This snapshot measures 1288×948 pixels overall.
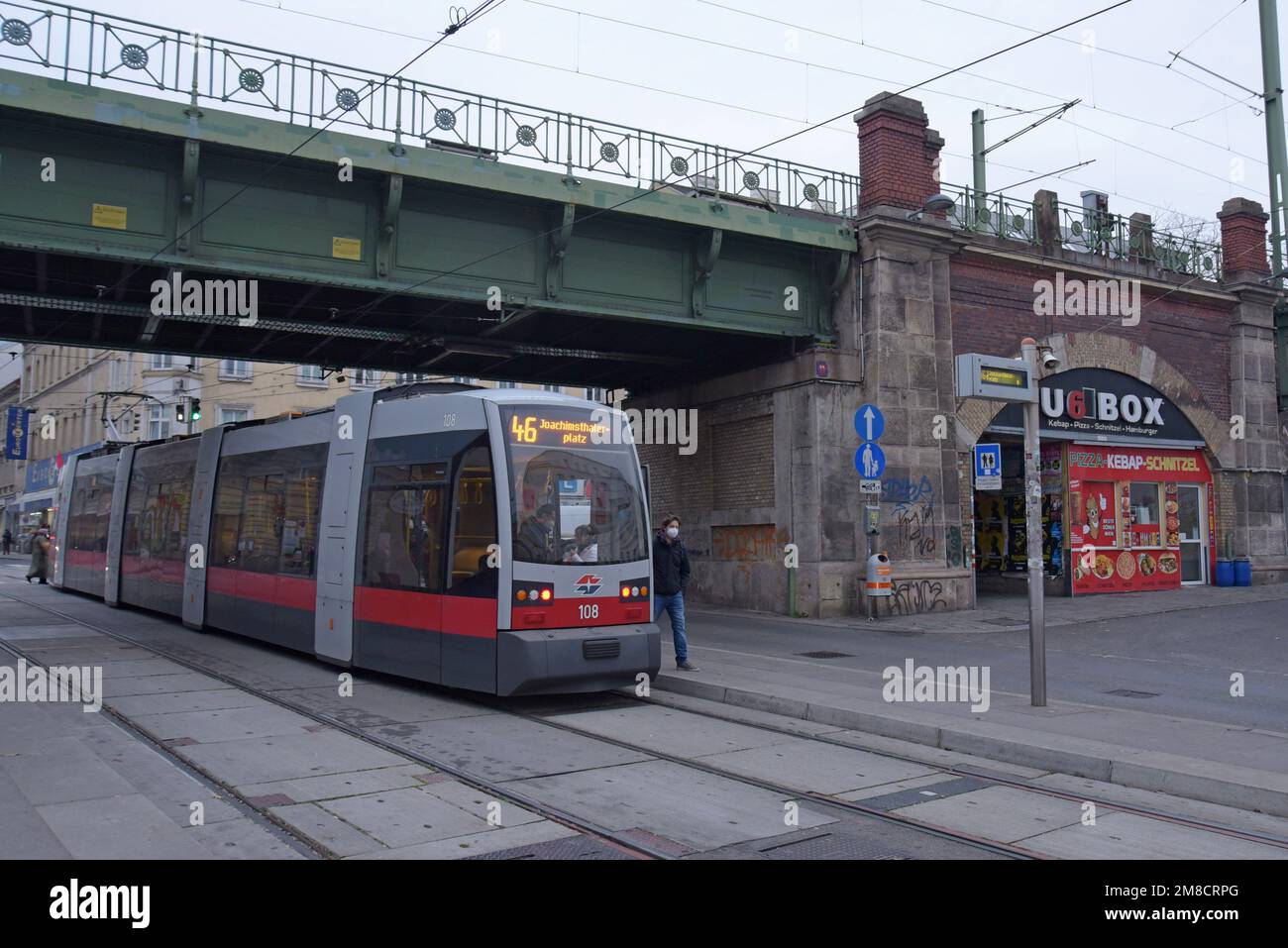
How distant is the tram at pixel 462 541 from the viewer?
Answer: 10062 mm

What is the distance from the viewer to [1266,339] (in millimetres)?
26969

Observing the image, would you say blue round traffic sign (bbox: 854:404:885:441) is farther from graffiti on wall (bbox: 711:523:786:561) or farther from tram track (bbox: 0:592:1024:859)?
tram track (bbox: 0:592:1024:859)

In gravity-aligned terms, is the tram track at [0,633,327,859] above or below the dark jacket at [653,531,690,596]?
below

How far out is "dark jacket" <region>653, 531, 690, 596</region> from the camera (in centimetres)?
1276

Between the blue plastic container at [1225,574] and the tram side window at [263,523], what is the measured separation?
22257 millimetres

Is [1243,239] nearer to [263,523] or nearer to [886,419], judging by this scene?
[886,419]

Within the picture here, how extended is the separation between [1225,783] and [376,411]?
912 centimetres

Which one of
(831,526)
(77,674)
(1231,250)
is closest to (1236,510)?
(1231,250)

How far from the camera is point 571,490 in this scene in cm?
1047

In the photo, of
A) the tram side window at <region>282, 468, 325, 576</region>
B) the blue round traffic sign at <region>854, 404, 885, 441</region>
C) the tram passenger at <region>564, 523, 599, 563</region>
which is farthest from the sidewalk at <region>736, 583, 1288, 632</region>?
the tram side window at <region>282, 468, 325, 576</region>

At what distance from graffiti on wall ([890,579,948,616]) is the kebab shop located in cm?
414

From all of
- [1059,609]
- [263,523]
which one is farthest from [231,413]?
[1059,609]

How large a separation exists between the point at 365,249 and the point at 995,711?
37.0 feet

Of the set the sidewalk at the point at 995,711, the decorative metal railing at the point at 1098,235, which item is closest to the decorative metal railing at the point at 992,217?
the decorative metal railing at the point at 1098,235
